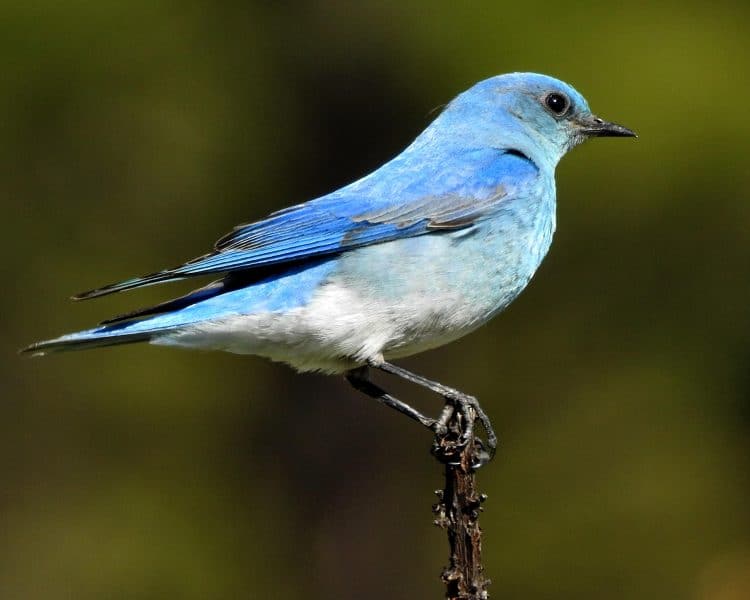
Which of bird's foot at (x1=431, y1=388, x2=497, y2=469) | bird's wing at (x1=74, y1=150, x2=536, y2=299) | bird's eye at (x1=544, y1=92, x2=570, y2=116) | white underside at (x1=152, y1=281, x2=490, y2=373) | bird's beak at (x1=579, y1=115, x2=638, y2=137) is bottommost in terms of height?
bird's foot at (x1=431, y1=388, x2=497, y2=469)

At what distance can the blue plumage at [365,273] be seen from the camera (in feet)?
15.4

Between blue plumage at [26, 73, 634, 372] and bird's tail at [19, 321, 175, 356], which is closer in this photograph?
bird's tail at [19, 321, 175, 356]

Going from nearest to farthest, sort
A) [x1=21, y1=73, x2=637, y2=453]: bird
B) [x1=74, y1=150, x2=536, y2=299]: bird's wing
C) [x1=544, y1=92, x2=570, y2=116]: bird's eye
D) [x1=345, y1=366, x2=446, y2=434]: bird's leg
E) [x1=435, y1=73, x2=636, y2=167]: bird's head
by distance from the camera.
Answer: [x1=21, y1=73, x2=637, y2=453]: bird < [x1=74, y1=150, x2=536, y2=299]: bird's wing < [x1=345, y1=366, x2=446, y2=434]: bird's leg < [x1=435, y1=73, x2=636, y2=167]: bird's head < [x1=544, y1=92, x2=570, y2=116]: bird's eye

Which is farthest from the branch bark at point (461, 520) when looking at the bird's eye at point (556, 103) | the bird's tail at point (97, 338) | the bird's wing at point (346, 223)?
the bird's eye at point (556, 103)

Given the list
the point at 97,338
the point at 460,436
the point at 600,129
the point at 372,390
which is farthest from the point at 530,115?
the point at 97,338

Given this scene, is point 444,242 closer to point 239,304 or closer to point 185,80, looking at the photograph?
point 239,304

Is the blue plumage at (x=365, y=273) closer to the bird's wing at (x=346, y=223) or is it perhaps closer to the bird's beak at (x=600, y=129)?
the bird's wing at (x=346, y=223)

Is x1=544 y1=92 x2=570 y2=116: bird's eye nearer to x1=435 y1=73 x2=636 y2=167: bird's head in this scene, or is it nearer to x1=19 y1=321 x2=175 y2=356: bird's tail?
x1=435 y1=73 x2=636 y2=167: bird's head

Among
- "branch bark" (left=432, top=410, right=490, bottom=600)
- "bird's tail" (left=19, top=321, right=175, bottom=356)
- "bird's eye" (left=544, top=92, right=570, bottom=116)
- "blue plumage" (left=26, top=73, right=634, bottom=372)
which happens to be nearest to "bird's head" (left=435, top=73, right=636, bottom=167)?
"bird's eye" (left=544, top=92, right=570, bottom=116)

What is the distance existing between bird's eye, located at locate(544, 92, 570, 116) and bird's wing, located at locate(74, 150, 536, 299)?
2.27 ft

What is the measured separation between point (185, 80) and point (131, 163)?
1.66ft

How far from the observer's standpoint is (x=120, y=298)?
21.3 feet

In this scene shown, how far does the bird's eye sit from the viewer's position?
5.55m

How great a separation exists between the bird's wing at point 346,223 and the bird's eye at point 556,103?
69 cm
